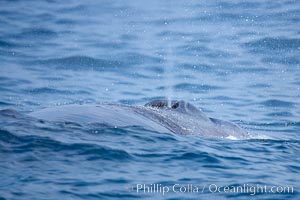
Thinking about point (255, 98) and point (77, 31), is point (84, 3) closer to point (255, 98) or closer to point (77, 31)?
point (77, 31)

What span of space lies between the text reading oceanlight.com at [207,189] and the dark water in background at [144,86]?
9 cm

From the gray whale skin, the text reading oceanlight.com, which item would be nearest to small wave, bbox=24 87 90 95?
the gray whale skin

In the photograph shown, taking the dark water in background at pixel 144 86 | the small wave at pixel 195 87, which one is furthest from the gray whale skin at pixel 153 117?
the small wave at pixel 195 87

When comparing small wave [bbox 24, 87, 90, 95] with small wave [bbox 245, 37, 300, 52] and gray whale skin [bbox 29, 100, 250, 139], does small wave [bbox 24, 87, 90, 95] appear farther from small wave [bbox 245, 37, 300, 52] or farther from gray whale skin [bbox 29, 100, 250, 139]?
small wave [bbox 245, 37, 300, 52]

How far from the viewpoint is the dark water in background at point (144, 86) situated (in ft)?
23.9

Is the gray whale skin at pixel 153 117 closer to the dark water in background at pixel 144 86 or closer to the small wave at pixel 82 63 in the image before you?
the dark water in background at pixel 144 86

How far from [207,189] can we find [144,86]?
1036 cm

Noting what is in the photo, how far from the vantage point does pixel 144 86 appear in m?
17.4

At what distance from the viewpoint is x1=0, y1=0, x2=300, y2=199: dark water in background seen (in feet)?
23.9

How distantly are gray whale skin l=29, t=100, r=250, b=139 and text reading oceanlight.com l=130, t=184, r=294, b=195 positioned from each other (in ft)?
6.26

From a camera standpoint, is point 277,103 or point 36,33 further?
point 36,33

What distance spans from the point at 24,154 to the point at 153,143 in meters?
1.92

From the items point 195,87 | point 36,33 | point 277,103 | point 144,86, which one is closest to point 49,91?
point 144,86

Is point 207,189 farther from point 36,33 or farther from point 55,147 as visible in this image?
point 36,33
